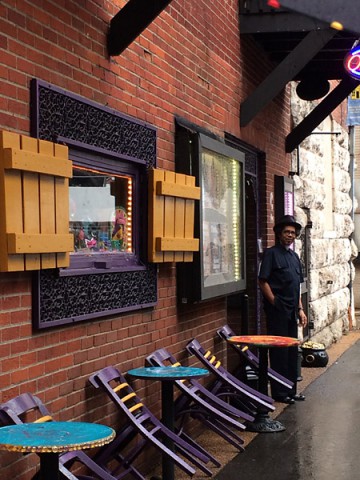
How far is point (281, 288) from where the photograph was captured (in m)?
8.91

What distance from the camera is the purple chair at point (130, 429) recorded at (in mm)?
5188

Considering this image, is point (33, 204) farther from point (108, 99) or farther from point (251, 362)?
point (251, 362)

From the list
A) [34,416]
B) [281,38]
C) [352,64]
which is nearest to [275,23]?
[281,38]

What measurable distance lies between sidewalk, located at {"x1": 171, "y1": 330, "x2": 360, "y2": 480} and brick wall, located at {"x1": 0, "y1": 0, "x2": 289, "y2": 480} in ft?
2.49

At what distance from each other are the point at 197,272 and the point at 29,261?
9.31 ft

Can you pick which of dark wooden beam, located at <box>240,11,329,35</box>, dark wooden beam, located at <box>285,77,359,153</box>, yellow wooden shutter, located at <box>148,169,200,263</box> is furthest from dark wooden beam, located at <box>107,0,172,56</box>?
dark wooden beam, located at <box>285,77,359,153</box>

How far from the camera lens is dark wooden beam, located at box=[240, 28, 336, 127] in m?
9.16

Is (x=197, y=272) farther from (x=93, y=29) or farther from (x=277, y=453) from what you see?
(x=93, y=29)

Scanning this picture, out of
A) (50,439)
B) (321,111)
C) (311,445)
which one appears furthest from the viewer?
(321,111)

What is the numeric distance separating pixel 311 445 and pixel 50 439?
394 centimetres

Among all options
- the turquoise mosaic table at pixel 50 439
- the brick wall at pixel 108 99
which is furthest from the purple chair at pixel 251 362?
the turquoise mosaic table at pixel 50 439

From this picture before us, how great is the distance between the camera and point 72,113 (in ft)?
17.3

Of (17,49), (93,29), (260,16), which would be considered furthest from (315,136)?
(17,49)

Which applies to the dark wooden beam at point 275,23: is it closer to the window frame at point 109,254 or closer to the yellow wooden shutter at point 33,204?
the window frame at point 109,254
